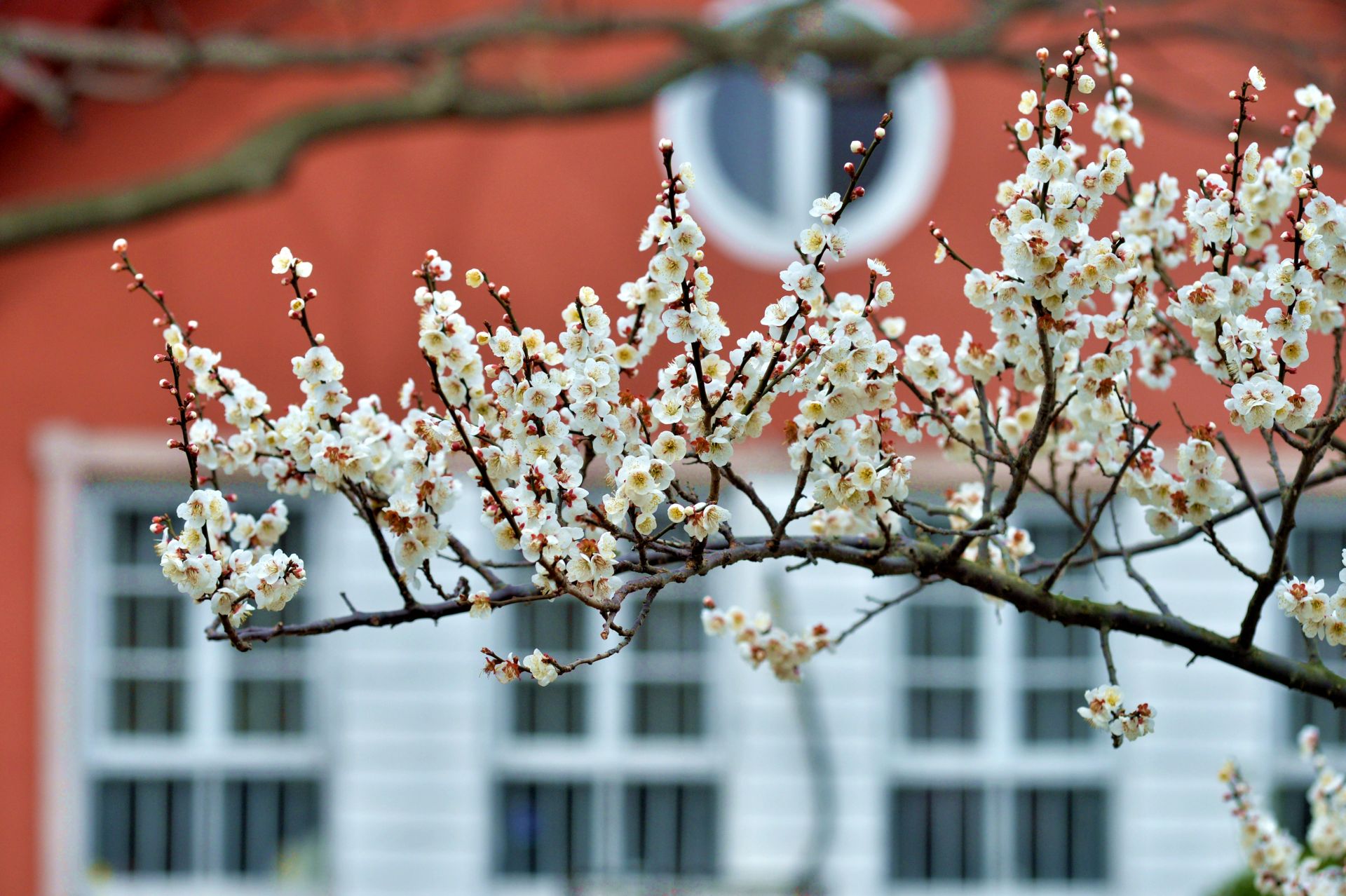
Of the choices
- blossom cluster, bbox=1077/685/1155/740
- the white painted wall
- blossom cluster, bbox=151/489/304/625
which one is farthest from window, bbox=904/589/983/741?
blossom cluster, bbox=151/489/304/625

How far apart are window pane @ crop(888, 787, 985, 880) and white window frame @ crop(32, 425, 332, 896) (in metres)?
2.24

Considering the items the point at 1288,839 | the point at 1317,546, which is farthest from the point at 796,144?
the point at 1288,839

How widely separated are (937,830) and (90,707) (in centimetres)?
335

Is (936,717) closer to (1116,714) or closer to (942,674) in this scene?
(942,674)

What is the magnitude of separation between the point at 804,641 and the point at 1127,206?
757 millimetres

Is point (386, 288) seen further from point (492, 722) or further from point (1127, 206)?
point (1127, 206)

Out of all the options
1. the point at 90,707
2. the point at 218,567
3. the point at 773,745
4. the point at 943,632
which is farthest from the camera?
the point at 943,632

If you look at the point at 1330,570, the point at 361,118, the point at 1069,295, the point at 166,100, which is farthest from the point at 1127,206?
the point at 166,100

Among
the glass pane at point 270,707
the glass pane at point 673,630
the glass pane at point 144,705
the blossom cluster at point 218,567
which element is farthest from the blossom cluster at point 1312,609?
the glass pane at point 144,705

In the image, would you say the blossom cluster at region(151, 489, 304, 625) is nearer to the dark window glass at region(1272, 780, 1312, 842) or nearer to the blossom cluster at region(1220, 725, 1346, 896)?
the blossom cluster at region(1220, 725, 1346, 896)

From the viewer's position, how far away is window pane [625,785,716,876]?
529 cm

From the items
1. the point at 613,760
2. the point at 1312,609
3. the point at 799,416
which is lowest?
the point at 613,760

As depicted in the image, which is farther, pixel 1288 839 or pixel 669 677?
pixel 669 677

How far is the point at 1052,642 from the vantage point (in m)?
5.32
